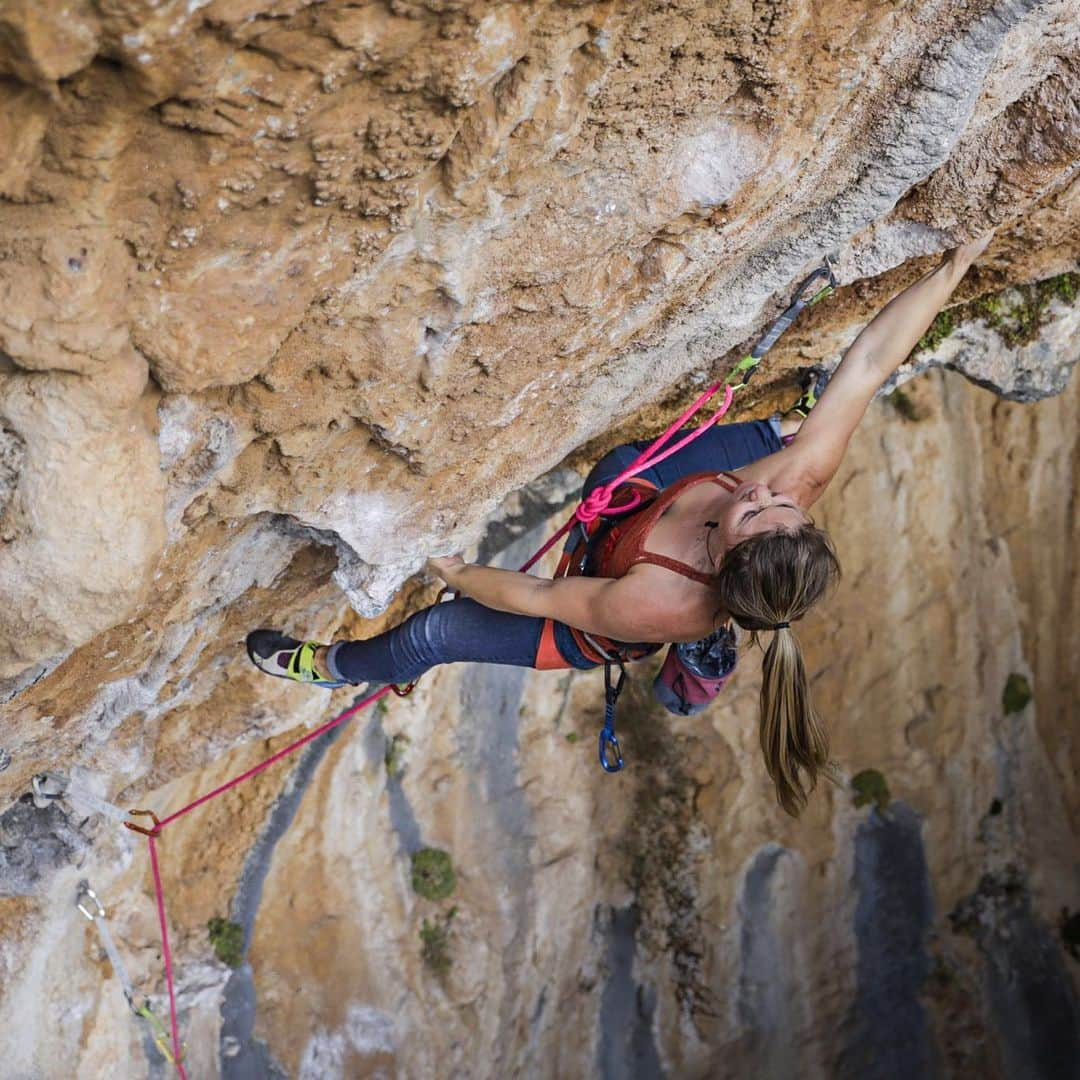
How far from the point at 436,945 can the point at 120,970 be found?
216 cm

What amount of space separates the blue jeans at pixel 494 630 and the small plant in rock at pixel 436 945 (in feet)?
10.9

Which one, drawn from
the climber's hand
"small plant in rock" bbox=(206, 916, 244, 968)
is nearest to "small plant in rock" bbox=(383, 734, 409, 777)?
"small plant in rock" bbox=(206, 916, 244, 968)

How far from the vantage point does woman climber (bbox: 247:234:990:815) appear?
2.72 m

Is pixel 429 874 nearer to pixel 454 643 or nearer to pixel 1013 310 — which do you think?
pixel 454 643

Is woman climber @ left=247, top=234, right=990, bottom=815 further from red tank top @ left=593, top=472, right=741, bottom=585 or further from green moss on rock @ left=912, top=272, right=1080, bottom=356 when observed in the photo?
green moss on rock @ left=912, top=272, right=1080, bottom=356

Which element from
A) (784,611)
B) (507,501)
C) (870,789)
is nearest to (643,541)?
(784,611)

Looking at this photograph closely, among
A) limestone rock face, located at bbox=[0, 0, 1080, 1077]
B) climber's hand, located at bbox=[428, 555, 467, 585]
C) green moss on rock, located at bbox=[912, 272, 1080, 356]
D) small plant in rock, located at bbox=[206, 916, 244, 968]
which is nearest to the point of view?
limestone rock face, located at bbox=[0, 0, 1080, 1077]

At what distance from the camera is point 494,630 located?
3.51 m

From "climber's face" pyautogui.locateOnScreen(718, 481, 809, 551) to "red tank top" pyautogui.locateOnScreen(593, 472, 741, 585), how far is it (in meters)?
0.15

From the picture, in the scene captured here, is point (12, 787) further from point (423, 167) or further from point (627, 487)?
point (423, 167)

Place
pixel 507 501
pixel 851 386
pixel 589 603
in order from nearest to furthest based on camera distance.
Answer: pixel 589 603
pixel 851 386
pixel 507 501

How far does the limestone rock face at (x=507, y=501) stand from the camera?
211cm

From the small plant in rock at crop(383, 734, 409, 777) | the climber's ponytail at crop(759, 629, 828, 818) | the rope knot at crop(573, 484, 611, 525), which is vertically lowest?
the climber's ponytail at crop(759, 629, 828, 818)

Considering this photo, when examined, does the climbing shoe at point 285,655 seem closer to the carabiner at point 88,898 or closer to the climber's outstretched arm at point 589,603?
the climber's outstretched arm at point 589,603
